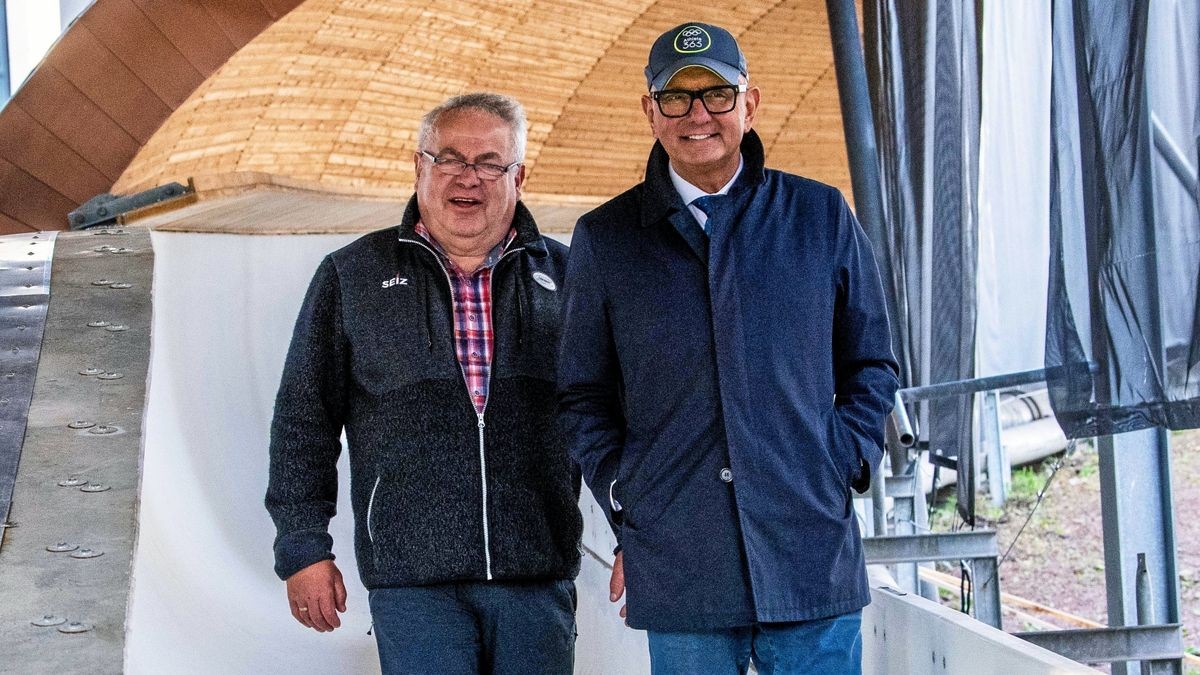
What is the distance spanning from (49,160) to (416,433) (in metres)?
8.99

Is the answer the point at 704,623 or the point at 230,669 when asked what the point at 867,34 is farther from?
the point at 704,623

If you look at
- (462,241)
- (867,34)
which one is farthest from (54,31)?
(462,241)

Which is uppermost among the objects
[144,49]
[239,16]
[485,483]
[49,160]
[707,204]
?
[239,16]

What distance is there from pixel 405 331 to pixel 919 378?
9.88 ft

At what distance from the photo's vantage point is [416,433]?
2.31 metres

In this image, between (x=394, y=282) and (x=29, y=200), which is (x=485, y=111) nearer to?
(x=394, y=282)

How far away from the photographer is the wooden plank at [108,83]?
9.83 meters

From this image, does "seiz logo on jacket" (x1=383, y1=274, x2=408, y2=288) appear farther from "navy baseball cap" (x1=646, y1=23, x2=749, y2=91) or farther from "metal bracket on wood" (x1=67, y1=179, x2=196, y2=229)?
"metal bracket on wood" (x1=67, y1=179, x2=196, y2=229)

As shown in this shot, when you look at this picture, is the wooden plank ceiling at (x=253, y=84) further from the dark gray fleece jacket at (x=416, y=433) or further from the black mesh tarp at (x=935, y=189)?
the dark gray fleece jacket at (x=416, y=433)

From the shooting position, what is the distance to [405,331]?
93.4 inches

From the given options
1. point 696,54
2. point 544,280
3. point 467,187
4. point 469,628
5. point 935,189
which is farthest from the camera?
point 935,189

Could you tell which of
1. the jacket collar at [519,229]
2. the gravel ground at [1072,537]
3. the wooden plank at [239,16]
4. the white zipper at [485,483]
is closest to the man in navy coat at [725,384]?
the white zipper at [485,483]

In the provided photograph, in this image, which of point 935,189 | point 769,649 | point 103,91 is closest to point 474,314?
point 769,649

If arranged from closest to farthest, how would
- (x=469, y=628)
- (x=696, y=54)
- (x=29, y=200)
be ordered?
(x=696, y=54) → (x=469, y=628) → (x=29, y=200)
